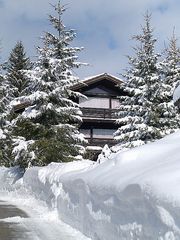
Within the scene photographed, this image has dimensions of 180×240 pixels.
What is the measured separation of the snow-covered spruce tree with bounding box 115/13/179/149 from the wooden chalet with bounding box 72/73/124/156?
9.10m

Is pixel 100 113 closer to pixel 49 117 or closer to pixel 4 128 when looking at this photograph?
pixel 4 128

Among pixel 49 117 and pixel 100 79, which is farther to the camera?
pixel 100 79

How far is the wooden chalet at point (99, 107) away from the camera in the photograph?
34062mm

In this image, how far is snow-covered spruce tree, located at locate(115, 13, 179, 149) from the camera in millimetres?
23312

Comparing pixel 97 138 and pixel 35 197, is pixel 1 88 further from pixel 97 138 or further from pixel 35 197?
pixel 35 197

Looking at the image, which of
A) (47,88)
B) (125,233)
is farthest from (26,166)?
(125,233)

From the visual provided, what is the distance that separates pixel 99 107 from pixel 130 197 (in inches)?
1146

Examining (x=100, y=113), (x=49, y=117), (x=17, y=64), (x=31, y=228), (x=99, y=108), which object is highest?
(x=17, y=64)

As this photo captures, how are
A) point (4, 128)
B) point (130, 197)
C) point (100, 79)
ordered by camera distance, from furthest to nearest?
point (100, 79) → point (4, 128) → point (130, 197)

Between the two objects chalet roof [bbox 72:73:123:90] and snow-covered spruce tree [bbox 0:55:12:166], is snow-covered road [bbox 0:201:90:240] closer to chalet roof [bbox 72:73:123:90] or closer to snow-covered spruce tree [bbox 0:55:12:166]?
snow-covered spruce tree [bbox 0:55:12:166]

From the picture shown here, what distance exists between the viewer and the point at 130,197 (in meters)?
6.09

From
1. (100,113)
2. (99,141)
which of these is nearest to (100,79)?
(100,113)

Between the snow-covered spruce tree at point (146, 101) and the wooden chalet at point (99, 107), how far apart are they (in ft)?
29.9

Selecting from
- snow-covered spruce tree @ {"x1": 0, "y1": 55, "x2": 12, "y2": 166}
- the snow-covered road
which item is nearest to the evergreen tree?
snow-covered spruce tree @ {"x1": 0, "y1": 55, "x2": 12, "y2": 166}
